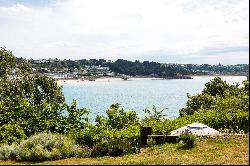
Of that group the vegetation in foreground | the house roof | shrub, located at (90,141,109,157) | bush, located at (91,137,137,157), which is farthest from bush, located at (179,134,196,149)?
shrub, located at (90,141,109,157)

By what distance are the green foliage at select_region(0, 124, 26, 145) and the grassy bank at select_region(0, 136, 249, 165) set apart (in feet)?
19.4

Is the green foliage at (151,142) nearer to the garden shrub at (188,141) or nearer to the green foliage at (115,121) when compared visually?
the garden shrub at (188,141)

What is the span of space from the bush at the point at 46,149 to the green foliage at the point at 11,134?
3850 mm

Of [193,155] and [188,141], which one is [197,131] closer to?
[188,141]

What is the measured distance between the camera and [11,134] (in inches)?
1117

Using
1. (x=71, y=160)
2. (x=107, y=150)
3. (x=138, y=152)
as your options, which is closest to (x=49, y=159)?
(x=71, y=160)

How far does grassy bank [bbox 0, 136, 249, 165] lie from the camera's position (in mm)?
19875

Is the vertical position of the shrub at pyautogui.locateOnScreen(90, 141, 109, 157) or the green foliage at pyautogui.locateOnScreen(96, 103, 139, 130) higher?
the shrub at pyautogui.locateOnScreen(90, 141, 109, 157)

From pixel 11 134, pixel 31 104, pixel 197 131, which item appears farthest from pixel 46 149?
pixel 31 104

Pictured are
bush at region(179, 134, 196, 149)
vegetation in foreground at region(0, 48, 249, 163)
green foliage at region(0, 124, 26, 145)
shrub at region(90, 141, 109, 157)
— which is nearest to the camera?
vegetation in foreground at region(0, 48, 249, 163)

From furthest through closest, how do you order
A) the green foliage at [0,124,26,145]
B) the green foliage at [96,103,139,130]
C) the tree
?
the green foliage at [96,103,139,130] → the tree → the green foliage at [0,124,26,145]

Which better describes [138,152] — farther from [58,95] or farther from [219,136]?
[58,95]

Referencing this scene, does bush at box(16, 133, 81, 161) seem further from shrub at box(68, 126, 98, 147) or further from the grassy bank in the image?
shrub at box(68, 126, 98, 147)

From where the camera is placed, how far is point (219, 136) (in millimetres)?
25922
